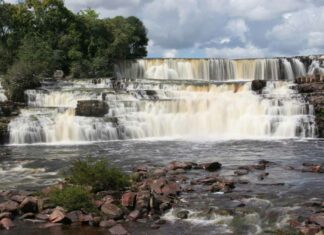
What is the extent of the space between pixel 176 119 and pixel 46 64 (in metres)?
20.5

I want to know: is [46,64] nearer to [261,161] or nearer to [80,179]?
[261,161]

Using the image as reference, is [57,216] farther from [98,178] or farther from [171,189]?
[171,189]

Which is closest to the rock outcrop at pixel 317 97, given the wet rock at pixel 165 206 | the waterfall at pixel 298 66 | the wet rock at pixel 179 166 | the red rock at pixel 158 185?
the waterfall at pixel 298 66

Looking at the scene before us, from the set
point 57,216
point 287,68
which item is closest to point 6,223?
point 57,216

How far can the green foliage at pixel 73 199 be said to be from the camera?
56.9 feet

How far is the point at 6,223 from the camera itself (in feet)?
54.1

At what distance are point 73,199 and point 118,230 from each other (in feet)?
7.70

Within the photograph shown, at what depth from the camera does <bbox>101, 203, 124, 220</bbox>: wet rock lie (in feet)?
55.4

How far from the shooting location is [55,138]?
4053 cm

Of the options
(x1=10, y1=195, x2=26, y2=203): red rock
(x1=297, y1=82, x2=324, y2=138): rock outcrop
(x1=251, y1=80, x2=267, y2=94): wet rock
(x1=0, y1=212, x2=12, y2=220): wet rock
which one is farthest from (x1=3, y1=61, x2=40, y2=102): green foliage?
(x1=0, y1=212, x2=12, y2=220): wet rock

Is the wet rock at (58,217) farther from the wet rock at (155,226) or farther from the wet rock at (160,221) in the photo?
the wet rock at (160,221)

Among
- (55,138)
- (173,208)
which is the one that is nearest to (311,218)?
(173,208)

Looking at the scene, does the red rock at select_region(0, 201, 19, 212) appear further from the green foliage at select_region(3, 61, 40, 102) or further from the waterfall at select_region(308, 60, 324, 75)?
the waterfall at select_region(308, 60, 324, 75)

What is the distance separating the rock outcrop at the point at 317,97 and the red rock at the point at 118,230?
28200 millimetres
